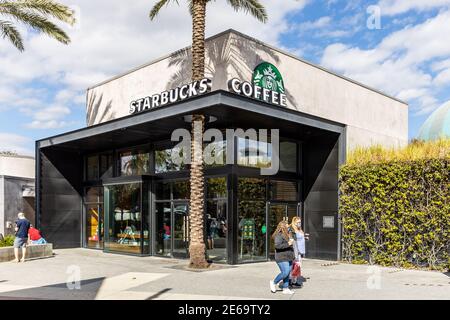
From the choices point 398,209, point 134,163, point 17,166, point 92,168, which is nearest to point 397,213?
point 398,209

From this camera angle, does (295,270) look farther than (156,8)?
No

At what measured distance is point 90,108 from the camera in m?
24.0

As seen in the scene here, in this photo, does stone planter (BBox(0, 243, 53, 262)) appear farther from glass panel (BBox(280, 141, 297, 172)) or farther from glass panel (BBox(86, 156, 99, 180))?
glass panel (BBox(280, 141, 297, 172))

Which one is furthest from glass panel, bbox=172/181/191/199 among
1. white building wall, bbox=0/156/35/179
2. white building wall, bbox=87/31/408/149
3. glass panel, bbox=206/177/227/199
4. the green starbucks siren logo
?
white building wall, bbox=0/156/35/179

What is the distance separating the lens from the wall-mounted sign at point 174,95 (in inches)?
574

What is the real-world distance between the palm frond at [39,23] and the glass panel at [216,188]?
745 centimetres

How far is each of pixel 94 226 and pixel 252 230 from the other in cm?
966

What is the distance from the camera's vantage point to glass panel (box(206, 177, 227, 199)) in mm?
15921

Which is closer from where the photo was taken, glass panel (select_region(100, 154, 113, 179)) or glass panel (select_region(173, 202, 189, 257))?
glass panel (select_region(173, 202, 189, 257))

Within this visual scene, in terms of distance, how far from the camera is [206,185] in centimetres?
1647

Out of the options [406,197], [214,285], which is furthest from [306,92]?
[214,285]

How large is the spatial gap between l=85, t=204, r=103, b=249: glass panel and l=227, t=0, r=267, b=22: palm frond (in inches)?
459

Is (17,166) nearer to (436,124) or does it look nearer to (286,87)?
(286,87)
